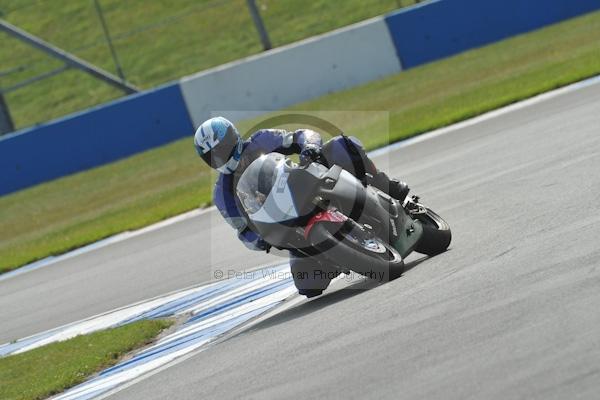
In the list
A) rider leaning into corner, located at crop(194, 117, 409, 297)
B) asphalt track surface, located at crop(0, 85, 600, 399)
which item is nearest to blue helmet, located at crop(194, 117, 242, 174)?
rider leaning into corner, located at crop(194, 117, 409, 297)

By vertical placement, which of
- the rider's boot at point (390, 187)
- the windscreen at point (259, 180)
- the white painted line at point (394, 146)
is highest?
the windscreen at point (259, 180)

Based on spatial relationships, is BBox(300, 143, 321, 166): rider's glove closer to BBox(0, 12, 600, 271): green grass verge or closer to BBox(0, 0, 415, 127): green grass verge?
BBox(0, 12, 600, 271): green grass verge

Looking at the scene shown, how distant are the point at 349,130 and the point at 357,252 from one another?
36.9 ft

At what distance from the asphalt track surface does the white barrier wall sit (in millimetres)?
9671

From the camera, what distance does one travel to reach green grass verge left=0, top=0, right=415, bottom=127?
2608 centimetres

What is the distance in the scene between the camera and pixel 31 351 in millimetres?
10125

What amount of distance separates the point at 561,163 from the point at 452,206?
1026 mm

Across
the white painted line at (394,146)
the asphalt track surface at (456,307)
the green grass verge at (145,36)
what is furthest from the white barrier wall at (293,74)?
the asphalt track surface at (456,307)

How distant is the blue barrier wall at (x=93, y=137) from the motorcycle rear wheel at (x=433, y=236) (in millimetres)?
14418

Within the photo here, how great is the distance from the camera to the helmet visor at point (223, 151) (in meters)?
8.62

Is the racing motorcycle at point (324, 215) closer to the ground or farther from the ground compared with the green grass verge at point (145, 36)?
farther from the ground

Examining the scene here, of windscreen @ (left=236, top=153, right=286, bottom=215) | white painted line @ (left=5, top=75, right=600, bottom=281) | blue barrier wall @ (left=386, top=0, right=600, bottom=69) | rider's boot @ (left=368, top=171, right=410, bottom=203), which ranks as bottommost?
blue barrier wall @ (left=386, top=0, right=600, bottom=69)

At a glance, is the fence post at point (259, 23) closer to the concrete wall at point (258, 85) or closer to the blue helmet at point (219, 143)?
the concrete wall at point (258, 85)

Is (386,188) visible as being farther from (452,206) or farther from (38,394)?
(38,394)
